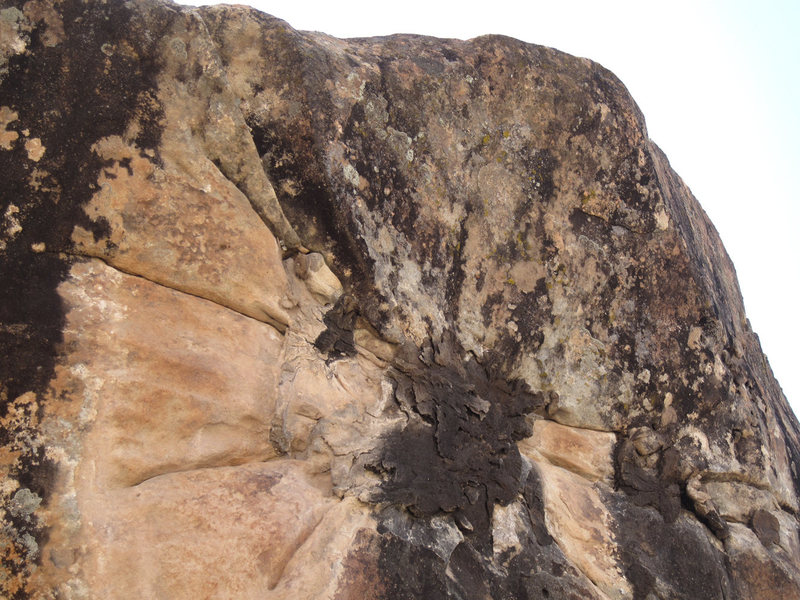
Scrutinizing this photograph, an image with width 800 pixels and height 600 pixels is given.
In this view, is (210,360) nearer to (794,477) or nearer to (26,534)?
(26,534)

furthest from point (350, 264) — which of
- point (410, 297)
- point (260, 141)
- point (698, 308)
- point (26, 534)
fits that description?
point (698, 308)

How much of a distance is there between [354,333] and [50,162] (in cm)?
194

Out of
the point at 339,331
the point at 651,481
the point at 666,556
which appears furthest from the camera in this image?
the point at 651,481

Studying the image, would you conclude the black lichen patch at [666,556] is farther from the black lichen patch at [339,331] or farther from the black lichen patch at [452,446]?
the black lichen patch at [339,331]

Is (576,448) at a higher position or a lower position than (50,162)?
lower

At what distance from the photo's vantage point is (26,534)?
3105 mm

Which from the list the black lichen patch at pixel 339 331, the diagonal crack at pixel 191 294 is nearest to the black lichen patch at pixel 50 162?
the diagonal crack at pixel 191 294

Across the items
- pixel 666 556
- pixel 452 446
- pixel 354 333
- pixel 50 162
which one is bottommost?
pixel 666 556

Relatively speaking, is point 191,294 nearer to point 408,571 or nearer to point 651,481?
point 408,571

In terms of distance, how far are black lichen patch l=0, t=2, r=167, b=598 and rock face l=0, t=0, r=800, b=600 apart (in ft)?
0.04

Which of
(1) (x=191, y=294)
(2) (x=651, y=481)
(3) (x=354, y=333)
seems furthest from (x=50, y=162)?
(2) (x=651, y=481)

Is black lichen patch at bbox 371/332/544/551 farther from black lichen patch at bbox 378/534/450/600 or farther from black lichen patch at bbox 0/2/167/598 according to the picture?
black lichen patch at bbox 0/2/167/598

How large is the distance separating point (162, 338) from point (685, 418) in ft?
12.3

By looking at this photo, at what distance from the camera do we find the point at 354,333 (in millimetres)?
4457
